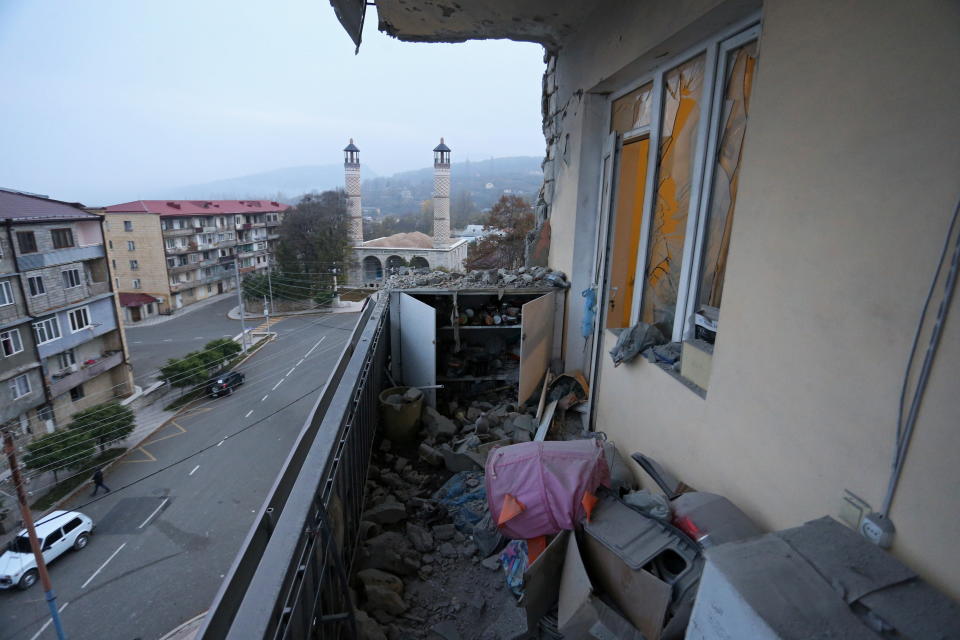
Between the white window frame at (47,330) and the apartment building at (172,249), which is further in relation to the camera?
the apartment building at (172,249)

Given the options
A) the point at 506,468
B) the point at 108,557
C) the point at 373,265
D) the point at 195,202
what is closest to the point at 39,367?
the point at 108,557

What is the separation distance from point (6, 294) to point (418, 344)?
13798 millimetres

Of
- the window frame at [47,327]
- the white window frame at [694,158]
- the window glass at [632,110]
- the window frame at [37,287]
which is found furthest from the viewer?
the window frame at [47,327]

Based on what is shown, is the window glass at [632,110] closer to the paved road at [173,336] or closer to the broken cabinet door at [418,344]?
the broken cabinet door at [418,344]

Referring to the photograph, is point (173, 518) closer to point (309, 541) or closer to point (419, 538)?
point (419, 538)

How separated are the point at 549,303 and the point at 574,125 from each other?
6.02 feet

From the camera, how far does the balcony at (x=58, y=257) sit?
12742 mm

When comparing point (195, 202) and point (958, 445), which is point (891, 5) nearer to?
point (958, 445)

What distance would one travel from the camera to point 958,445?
4.04 feet

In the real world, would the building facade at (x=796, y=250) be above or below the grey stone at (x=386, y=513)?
above

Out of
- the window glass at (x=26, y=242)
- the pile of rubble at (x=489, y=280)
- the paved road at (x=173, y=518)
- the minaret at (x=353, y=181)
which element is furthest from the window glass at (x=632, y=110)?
the minaret at (x=353, y=181)

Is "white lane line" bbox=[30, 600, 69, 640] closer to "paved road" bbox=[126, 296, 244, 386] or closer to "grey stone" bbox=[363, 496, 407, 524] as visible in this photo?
"grey stone" bbox=[363, 496, 407, 524]

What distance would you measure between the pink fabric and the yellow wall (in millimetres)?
664

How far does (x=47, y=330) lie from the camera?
44.4ft
